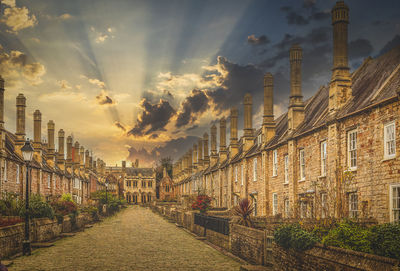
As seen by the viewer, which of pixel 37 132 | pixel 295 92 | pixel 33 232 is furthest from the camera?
pixel 37 132

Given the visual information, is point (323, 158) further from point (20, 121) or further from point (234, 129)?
point (20, 121)

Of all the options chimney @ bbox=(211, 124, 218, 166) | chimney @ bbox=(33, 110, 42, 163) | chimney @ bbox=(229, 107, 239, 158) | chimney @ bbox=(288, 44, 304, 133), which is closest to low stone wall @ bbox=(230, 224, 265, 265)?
chimney @ bbox=(288, 44, 304, 133)

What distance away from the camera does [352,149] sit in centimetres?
1978

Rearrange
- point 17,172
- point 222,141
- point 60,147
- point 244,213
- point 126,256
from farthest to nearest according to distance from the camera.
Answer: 1. point 60,147
2. point 222,141
3. point 17,172
4. point 244,213
5. point 126,256

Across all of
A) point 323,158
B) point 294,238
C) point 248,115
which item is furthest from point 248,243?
point 248,115

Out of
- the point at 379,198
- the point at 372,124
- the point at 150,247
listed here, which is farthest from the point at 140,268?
the point at 372,124

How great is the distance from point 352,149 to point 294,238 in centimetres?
914

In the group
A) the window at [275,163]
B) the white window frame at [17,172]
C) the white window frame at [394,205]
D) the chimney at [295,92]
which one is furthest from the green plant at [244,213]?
the white window frame at [17,172]

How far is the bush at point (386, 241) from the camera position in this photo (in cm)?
961

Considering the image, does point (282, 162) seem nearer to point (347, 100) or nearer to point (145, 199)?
point (347, 100)

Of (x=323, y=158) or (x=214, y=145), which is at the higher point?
(x=214, y=145)

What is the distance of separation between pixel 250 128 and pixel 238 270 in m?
27.8

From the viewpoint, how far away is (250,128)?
41.3 metres

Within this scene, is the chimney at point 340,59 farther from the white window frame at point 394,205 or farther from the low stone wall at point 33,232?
→ the low stone wall at point 33,232
